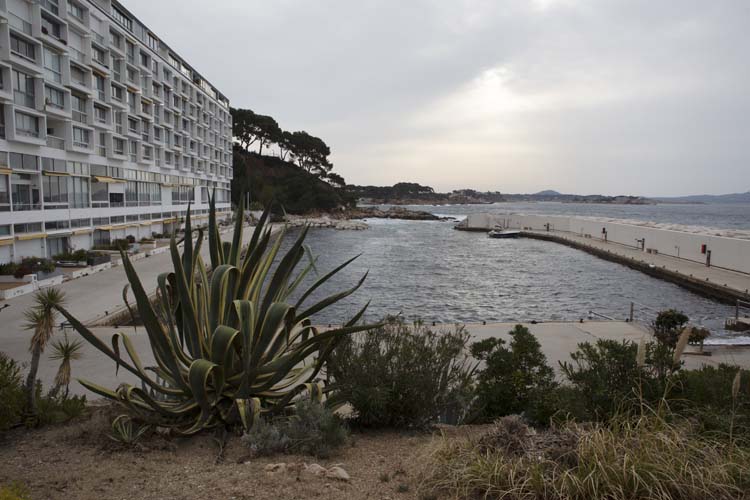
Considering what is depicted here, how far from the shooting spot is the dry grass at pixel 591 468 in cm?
340

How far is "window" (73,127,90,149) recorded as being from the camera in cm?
3055

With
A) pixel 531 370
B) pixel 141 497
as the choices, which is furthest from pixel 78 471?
pixel 531 370

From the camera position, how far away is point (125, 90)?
37312mm

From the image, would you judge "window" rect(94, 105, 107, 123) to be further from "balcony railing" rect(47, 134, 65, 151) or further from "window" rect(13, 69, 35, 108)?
"window" rect(13, 69, 35, 108)

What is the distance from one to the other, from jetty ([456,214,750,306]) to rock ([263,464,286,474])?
18690mm

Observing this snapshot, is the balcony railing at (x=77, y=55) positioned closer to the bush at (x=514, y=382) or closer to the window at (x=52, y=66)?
the window at (x=52, y=66)

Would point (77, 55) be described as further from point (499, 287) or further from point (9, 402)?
point (9, 402)

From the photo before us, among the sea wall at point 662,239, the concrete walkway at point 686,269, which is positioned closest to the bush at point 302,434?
the concrete walkway at point 686,269

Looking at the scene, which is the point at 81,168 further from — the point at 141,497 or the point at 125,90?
the point at 141,497

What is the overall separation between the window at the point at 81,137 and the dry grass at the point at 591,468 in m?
33.0

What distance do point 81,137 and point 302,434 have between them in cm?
3347

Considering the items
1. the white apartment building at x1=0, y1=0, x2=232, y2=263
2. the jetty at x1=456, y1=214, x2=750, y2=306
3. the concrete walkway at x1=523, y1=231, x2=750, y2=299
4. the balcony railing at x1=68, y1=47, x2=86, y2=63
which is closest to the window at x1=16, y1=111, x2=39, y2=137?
the white apartment building at x1=0, y1=0, x2=232, y2=263

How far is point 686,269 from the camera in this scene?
99.3 ft

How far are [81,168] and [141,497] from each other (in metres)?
33.3
